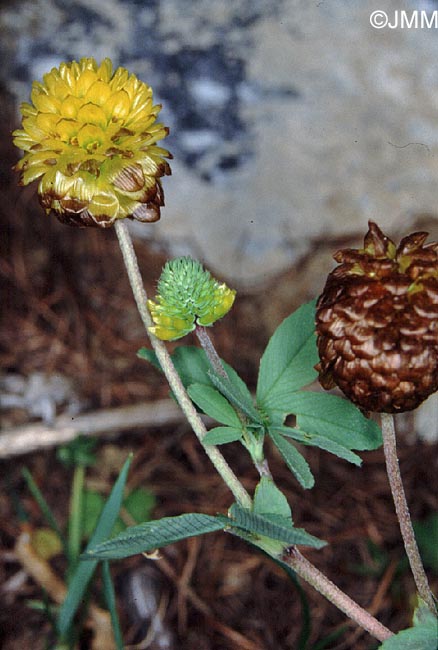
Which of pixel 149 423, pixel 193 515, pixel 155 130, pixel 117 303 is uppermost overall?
pixel 155 130

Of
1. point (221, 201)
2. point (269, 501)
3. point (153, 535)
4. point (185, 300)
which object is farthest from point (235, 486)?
point (221, 201)

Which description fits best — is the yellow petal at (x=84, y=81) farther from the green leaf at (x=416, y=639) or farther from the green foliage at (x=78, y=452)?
the green foliage at (x=78, y=452)

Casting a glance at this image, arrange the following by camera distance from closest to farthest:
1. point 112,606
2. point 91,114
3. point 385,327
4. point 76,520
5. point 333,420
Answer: point 385,327 < point 91,114 < point 333,420 < point 112,606 < point 76,520

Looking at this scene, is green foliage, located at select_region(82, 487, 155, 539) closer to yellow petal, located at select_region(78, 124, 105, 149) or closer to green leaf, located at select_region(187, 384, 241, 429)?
green leaf, located at select_region(187, 384, 241, 429)

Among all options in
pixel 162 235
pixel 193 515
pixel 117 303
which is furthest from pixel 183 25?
pixel 193 515

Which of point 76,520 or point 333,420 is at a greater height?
point 333,420

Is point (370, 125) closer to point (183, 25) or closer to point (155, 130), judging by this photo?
point (183, 25)

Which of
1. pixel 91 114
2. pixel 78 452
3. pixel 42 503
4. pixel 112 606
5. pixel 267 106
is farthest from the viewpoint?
pixel 267 106

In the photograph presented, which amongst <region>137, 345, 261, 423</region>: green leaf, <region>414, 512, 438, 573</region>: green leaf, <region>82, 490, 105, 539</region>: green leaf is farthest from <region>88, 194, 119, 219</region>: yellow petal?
<region>414, 512, 438, 573</region>: green leaf

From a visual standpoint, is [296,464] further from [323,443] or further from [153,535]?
[153,535]
